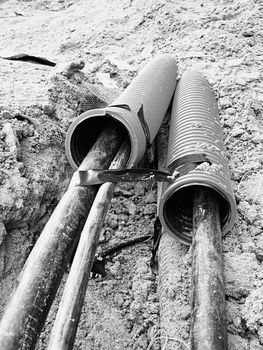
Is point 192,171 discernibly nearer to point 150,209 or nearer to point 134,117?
point 134,117

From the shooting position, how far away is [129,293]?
174 centimetres

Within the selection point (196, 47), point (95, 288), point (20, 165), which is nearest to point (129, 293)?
point (95, 288)

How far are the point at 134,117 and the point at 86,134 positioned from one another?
0.34 m

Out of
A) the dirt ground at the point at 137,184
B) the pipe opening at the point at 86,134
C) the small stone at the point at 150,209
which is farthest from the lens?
the small stone at the point at 150,209

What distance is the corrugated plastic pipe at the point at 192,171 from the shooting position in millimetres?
1613

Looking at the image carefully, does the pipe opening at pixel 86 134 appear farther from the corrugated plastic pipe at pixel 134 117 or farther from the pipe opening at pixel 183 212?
the pipe opening at pixel 183 212

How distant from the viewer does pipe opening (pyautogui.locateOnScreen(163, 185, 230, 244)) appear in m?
1.73

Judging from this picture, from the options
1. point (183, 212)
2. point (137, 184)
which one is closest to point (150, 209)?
point (137, 184)

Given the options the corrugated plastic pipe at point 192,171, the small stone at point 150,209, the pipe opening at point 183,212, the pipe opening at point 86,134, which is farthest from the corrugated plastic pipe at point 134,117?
the small stone at point 150,209

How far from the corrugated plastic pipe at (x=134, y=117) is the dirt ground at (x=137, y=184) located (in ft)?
0.65

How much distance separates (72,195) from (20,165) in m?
0.38

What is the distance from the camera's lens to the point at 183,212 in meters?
1.83

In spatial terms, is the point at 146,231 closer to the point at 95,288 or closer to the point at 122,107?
the point at 95,288

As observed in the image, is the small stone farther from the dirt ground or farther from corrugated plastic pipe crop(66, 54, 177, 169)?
corrugated plastic pipe crop(66, 54, 177, 169)
